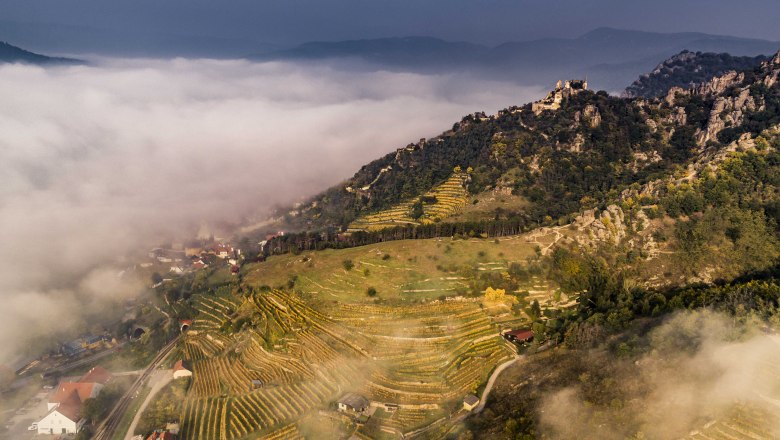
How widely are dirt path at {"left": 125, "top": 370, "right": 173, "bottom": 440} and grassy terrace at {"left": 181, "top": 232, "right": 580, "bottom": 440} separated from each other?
118 inches

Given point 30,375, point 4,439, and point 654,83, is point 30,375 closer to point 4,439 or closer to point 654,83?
point 4,439

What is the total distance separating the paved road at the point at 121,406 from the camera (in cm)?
4422

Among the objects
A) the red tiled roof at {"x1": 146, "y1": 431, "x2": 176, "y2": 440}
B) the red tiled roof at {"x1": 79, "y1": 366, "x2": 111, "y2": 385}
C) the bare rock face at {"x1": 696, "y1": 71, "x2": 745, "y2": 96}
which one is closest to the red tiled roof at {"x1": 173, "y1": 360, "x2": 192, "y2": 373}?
the red tiled roof at {"x1": 79, "y1": 366, "x2": 111, "y2": 385}

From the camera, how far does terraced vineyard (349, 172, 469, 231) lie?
268 ft

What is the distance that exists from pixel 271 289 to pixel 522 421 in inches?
1306

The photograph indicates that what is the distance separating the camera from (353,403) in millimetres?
39250

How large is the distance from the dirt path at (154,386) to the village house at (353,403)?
18951 millimetres

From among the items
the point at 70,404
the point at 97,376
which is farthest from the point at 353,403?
the point at 97,376

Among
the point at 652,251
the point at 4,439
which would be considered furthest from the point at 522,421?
the point at 4,439

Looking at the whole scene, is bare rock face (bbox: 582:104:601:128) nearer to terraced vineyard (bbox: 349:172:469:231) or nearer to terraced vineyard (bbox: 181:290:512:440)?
terraced vineyard (bbox: 349:172:469:231)

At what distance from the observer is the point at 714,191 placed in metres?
57.7

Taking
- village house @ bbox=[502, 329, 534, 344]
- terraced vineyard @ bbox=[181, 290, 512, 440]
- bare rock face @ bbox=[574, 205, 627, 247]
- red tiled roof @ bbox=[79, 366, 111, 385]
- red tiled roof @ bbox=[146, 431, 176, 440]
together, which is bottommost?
red tiled roof @ bbox=[79, 366, 111, 385]

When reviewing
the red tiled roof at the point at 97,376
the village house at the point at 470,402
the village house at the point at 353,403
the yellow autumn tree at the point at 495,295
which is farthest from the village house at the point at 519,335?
the red tiled roof at the point at 97,376

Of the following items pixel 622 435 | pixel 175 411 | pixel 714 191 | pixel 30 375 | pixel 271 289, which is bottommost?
pixel 30 375
